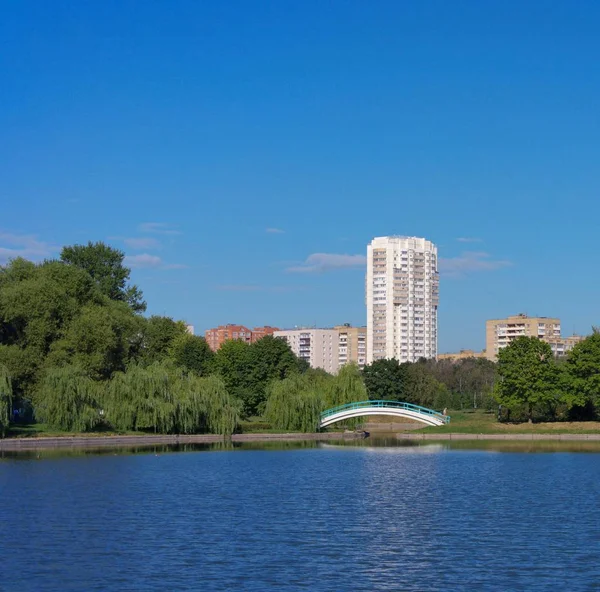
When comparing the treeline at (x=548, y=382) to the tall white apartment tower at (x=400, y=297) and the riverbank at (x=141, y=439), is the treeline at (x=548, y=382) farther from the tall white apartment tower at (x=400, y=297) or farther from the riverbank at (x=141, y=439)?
the tall white apartment tower at (x=400, y=297)

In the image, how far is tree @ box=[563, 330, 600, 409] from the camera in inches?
2783

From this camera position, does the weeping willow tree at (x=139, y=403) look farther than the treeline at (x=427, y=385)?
No

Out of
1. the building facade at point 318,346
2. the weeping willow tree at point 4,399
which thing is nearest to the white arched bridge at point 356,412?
the weeping willow tree at point 4,399

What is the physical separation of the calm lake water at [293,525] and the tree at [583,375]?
1001 inches

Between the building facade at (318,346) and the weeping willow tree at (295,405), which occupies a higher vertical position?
the building facade at (318,346)

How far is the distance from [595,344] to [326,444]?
76.6ft

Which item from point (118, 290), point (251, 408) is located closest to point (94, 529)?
point (251, 408)

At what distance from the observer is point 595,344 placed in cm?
7225

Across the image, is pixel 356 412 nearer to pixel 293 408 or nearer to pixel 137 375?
pixel 293 408

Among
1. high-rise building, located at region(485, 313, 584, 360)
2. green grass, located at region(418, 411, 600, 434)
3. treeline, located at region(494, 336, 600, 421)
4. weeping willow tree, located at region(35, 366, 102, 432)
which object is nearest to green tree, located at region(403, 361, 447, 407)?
A: treeline, located at region(494, 336, 600, 421)

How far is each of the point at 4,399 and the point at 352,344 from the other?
14319 centimetres

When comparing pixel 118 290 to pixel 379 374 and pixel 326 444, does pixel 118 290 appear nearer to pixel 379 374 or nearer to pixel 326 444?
pixel 379 374

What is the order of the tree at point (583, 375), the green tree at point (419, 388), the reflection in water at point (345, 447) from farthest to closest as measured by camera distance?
the green tree at point (419, 388) < the tree at point (583, 375) < the reflection in water at point (345, 447)

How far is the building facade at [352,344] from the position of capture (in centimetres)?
19175
